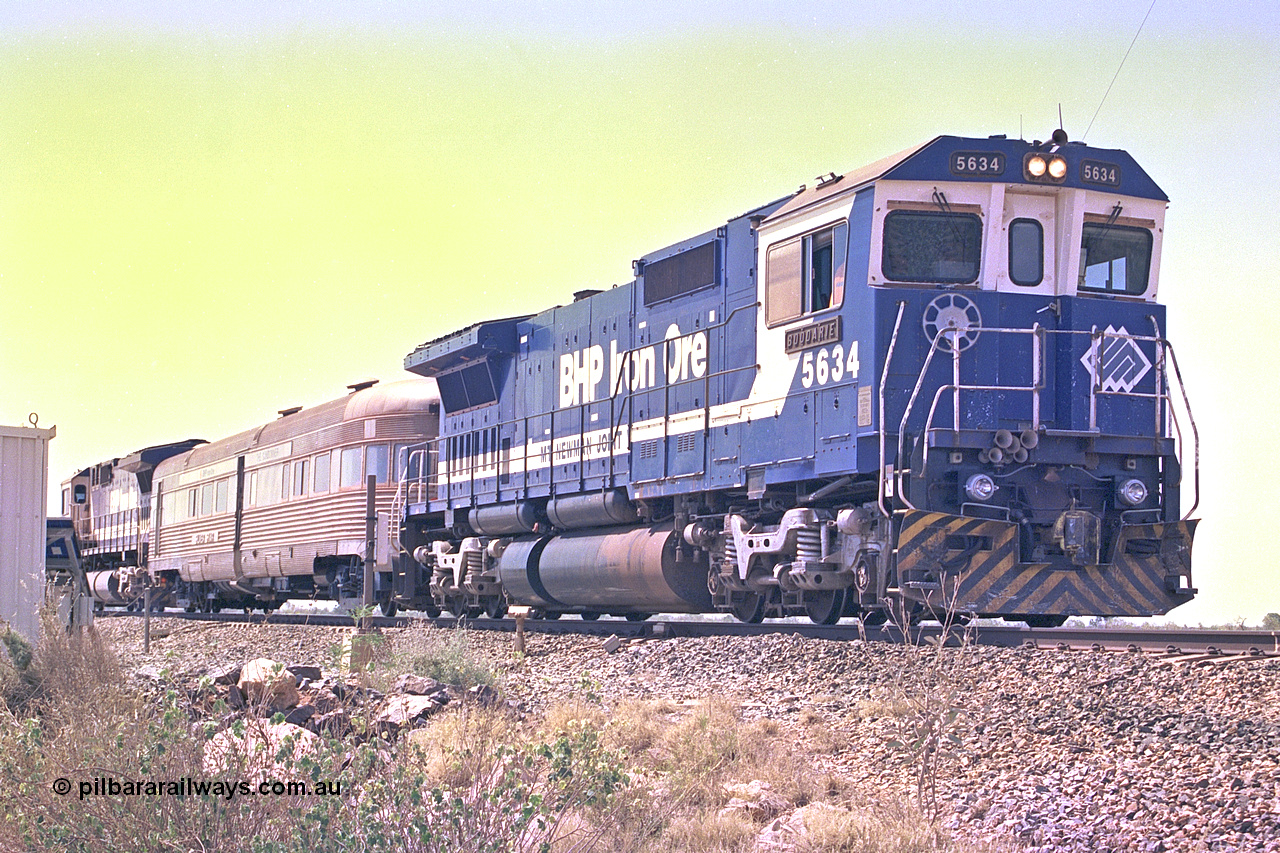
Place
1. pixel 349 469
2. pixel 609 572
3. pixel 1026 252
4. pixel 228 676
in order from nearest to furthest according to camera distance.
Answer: pixel 228 676 → pixel 1026 252 → pixel 609 572 → pixel 349 469

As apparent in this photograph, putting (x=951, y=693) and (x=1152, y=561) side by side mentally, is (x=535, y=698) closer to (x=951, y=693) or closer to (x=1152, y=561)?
(x=951, y=693)

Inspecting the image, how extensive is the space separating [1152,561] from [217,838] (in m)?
8.72

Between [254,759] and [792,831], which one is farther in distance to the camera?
[792,831]

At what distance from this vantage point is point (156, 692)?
29.3ft

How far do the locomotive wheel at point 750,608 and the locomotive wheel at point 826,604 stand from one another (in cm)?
Answer: 90

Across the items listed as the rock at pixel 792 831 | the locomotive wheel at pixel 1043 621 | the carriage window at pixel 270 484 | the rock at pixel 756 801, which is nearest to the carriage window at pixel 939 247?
the locomotive wheel at pixel 1043 621

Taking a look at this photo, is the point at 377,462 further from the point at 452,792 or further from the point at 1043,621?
the point at 452,792

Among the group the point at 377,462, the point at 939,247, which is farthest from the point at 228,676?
the point at 377,462

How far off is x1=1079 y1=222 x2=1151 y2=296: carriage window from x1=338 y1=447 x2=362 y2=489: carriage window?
13.1 metres

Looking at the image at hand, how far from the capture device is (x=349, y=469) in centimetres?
2245

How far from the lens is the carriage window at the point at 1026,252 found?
1225 centimetres

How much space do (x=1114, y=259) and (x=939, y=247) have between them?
5.77 ft

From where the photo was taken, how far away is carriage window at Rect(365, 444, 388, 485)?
22.1 metres

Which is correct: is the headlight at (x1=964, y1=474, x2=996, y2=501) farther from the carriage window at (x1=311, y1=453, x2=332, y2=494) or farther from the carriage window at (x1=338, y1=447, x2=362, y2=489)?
the carriage window at (x1=311, y1=453, x2=332, y2=494)
